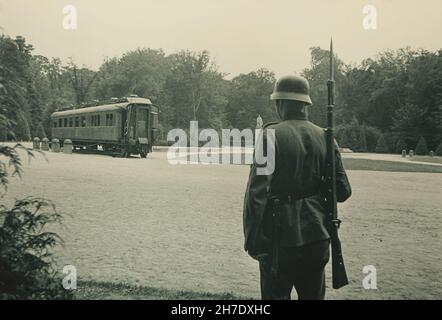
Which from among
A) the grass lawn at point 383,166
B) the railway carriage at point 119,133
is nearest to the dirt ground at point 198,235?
the grass lawn at point 383,166

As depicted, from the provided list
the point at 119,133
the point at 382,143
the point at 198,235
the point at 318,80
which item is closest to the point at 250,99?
the point at 318,80

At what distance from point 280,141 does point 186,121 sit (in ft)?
18.8

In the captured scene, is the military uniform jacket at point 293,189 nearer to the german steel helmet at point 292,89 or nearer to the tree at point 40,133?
the german steel helmet at point 292,89

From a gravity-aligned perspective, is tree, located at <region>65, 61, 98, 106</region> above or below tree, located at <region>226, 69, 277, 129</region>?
above

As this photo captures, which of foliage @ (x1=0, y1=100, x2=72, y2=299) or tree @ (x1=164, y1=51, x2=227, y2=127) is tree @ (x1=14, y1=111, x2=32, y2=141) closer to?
foliage @ (x1=0, y1=100, x2=72, y2=299)

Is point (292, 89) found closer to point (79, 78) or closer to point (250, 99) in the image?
point (250, 99)

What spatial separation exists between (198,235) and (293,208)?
12.6ft

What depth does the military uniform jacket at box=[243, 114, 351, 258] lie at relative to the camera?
3309 mm

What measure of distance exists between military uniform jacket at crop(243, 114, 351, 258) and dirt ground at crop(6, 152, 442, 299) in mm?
1496

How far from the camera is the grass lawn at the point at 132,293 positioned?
440cm

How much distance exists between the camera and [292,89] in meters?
3.45

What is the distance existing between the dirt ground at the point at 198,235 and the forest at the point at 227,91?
1.28 m

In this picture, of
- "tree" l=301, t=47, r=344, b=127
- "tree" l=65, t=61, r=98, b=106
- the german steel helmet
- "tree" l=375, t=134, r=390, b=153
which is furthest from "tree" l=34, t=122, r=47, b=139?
"tree" l=375, t=134, r=390, b=153
